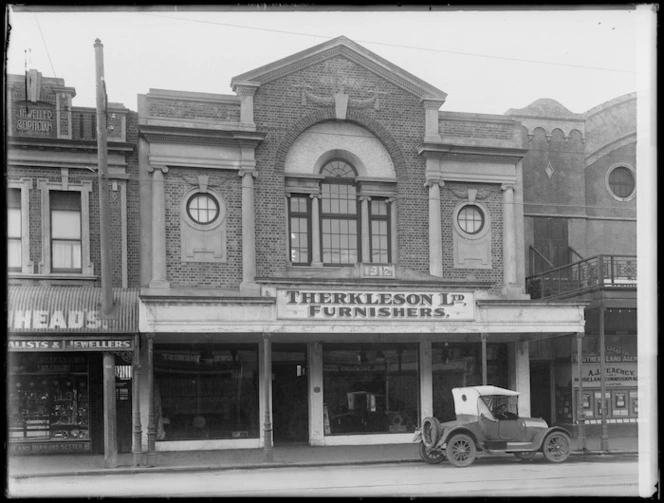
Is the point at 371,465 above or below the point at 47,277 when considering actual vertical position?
below

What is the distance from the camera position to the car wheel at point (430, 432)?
1898cm

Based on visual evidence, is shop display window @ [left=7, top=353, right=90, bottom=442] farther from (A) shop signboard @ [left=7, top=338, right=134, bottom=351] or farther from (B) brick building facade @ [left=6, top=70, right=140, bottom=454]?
(A) shop signboard @ [left=7, top=338, right=134, bottom=351]

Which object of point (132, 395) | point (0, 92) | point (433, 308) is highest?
point (0, 92)

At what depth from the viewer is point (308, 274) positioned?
23.5m

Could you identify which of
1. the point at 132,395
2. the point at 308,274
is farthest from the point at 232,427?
the point at 308,274

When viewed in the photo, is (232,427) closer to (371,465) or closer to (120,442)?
(120,442)

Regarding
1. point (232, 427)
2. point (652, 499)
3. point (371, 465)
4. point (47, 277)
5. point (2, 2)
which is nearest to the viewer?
point (2, 2)

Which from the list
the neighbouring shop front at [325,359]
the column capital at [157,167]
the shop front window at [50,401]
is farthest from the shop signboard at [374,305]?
the shop front window at [50,401]

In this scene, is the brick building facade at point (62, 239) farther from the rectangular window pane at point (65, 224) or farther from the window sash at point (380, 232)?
the window sash at point (380, 232)

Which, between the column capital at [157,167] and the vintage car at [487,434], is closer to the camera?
the vintage car at [487,434]

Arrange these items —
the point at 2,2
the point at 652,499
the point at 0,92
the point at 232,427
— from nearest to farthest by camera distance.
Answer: the point at 2,2, the point at 0,92, the point at 652,499, the point at 232,427

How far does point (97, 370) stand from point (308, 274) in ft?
19.1

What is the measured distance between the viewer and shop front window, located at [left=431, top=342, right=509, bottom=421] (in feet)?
80.5

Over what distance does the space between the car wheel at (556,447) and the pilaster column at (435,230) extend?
618cm
